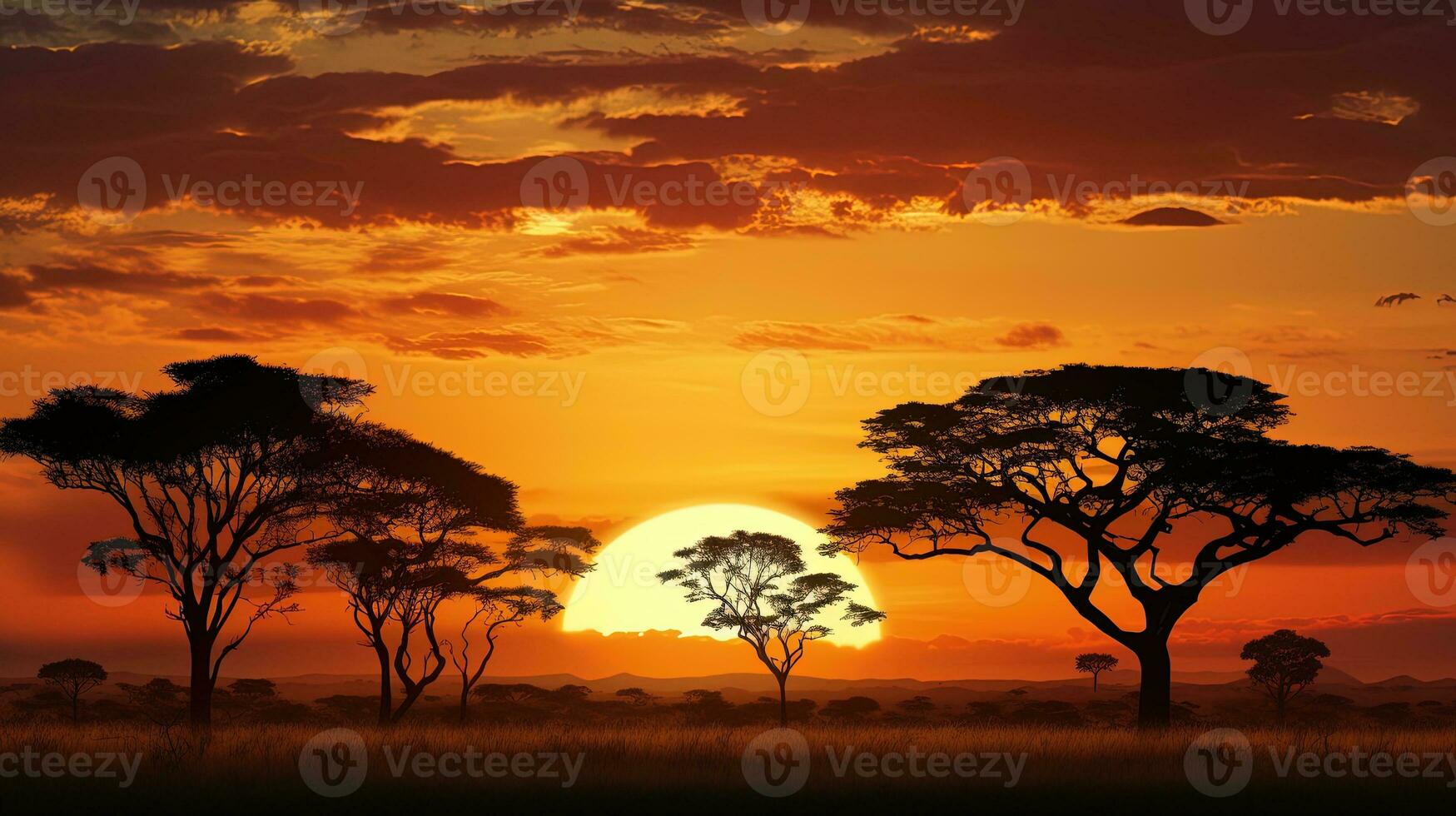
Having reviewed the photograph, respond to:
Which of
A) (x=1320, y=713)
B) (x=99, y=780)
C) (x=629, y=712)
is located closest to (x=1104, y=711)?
(x=1320, y=713)

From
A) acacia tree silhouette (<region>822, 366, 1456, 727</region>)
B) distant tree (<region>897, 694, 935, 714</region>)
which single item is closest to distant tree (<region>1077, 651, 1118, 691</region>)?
distant tree (<region>897, 694, 935, 714</region>)

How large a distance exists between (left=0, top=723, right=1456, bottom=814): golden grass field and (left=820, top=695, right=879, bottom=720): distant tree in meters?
72.9

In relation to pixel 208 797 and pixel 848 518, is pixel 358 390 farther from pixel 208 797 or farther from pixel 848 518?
pixel 208 797

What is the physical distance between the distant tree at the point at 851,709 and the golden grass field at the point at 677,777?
239ft

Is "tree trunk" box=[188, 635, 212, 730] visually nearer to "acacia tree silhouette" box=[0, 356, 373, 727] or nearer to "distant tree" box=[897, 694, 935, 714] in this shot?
"acacia tree silhouette" box=[0, 356, 373, 727]

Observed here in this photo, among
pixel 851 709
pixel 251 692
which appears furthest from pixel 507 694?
pixel 851 709

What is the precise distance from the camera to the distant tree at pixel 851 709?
10562 centimetres

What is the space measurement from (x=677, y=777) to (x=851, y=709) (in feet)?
290

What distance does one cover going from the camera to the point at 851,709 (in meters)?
111

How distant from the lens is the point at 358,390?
45281 mm

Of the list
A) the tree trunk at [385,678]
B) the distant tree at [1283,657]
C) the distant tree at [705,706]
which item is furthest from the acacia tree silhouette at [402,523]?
the distant tree at [1283,657]

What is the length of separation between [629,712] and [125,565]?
6302cm

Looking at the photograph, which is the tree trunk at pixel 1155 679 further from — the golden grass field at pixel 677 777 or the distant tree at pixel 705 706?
the distant tree at pixel 705 706

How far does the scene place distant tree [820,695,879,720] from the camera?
106m
